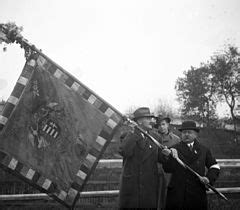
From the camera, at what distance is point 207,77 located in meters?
36.6

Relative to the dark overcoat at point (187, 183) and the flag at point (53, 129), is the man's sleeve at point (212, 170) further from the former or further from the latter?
the flag at point (53, 129)

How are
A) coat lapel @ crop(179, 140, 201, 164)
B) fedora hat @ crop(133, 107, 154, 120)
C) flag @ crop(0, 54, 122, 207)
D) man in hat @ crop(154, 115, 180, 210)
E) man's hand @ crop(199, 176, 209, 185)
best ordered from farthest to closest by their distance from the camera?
man in hat @ crop(154, 115, 180, 210), fedora hat @ crop(133, 107, 154, 120), coat lapel @ crop(179, 140, 201, 164), man's hand @ crop(199, 176, 209, 185), flag @ crop(0, 54, 122, 207)

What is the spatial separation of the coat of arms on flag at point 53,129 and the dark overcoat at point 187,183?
127 cm

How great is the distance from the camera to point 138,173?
171 inches

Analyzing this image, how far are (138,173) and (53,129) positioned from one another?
1.59 meters

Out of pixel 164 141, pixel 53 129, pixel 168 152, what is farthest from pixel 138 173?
pixel 53 129

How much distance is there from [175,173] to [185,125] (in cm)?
78

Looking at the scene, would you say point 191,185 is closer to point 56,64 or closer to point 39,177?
point 39,177

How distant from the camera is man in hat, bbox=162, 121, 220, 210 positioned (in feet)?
13.6

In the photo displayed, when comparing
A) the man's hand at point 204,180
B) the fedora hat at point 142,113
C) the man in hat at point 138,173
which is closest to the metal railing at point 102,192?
the man in hat at point 138,173

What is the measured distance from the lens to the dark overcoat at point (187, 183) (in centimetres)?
414

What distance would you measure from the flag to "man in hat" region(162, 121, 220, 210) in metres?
1.25

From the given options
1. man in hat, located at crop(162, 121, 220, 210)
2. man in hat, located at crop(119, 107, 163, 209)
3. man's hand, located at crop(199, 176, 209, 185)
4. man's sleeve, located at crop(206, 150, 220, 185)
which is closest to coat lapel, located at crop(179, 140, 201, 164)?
man in hat, located at crop(162, 121, 220, 210)

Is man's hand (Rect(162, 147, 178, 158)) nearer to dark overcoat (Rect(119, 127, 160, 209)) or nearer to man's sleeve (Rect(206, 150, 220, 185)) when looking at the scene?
dark overcoat (Rect(119, 127, 160, 209))
